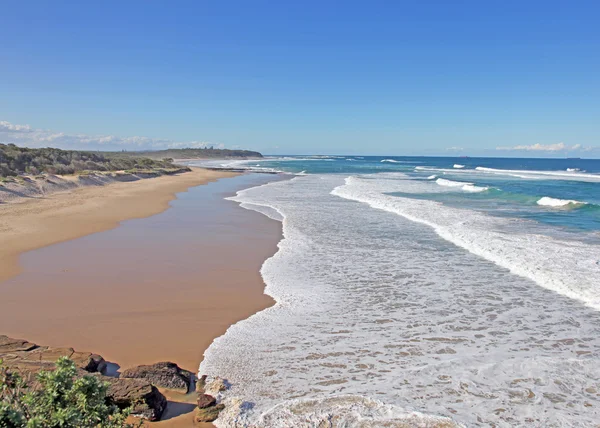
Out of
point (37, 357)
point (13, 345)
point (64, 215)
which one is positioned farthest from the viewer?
point (64, 215)

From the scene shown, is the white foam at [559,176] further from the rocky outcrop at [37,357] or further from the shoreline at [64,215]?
the rocky outcrop at [37,357]

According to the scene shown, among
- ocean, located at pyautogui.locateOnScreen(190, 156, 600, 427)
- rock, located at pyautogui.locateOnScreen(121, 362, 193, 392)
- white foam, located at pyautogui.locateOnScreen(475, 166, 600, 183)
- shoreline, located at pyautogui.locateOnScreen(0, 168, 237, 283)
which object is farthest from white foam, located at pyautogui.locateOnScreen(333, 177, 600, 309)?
white foam, located at pyautogui.locateOnScreen(475, 166, 600, 183)

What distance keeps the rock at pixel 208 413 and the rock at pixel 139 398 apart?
0.40 m

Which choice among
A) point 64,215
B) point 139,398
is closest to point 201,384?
point 139,398

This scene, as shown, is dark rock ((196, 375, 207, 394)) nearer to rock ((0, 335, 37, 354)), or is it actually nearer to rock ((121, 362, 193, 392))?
rock ((121, 362, 193, 392))

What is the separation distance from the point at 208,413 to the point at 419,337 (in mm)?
3571

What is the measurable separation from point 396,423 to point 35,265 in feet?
30.9

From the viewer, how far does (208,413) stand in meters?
4.71

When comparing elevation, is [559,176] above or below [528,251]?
above

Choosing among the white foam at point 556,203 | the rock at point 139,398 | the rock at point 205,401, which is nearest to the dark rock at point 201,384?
the rock at point 205,401

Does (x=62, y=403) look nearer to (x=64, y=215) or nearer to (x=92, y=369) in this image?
(x=92, y=369)

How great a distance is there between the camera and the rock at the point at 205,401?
15.8 ft

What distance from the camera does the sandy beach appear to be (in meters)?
6.61

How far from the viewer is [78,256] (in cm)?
1129
